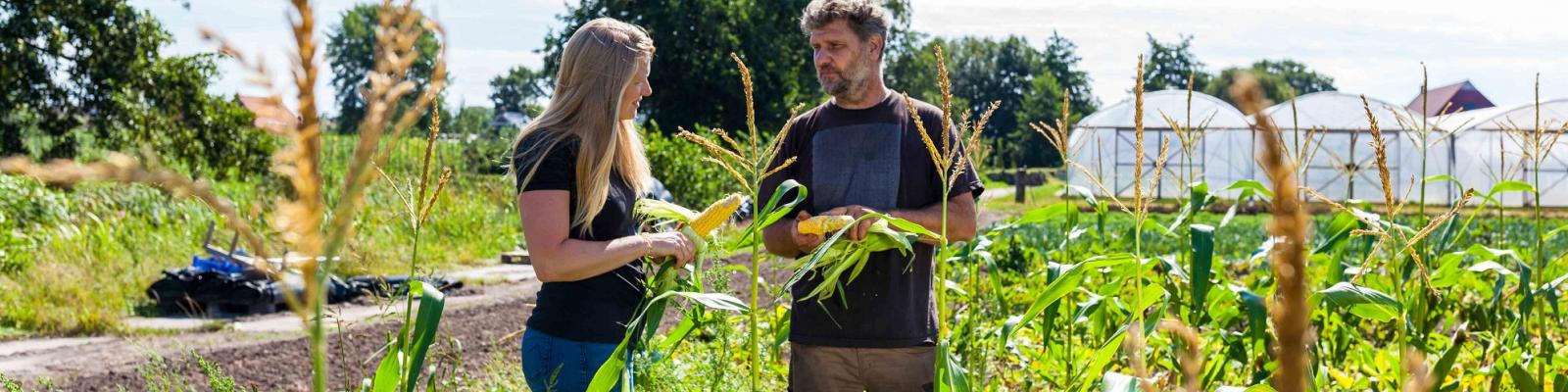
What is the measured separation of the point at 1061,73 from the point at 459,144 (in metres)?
55.0

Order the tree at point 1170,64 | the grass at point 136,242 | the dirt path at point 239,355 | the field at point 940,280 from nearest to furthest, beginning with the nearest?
the field at point 940,280 < the dirt path at point 239,355 < the grass at point 136,242 < the tree at point 1170,64

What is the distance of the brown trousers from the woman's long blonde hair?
835 millimetres

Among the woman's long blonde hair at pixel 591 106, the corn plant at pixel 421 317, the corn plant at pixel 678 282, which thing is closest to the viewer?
the corn plant at pixel 421 317

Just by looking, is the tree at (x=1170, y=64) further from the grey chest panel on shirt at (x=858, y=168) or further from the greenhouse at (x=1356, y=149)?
the grey chest panel on shirt at (x=858, y=168)

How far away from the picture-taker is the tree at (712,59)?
29500 millimetres

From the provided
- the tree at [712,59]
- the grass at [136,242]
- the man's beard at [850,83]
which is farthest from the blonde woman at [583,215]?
the tree at [712,59]

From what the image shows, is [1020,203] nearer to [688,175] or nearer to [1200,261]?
[688,175]

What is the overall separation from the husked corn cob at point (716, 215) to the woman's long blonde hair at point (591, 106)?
25 cm

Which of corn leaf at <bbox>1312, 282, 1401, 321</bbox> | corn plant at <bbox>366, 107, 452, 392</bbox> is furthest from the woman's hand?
corn leaf at <bbox>1312, 282, 1401, 321</bbox>

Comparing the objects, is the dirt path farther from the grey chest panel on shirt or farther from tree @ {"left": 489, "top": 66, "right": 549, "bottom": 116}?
tree @ {"left": 489, "top": 66, "right": 549, "bottom": 116}

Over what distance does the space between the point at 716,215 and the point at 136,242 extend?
9674 millimetres

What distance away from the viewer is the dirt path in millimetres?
5594

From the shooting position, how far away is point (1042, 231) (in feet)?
51.4

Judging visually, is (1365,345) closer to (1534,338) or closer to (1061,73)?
(1534,338)
